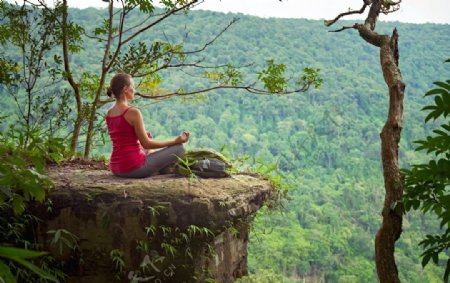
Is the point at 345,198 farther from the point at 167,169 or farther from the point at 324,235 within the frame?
the point at 167,169

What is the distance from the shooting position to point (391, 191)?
151 inches

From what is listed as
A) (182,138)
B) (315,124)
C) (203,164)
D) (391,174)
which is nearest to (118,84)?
(182,138)

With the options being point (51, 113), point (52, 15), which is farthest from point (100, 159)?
point (52, 15)

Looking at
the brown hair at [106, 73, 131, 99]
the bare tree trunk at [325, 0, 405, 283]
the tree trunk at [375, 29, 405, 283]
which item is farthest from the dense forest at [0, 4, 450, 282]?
the tree trunk at [375, 29, 405, 283]

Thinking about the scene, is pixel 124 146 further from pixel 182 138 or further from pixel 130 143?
pixel 182 138

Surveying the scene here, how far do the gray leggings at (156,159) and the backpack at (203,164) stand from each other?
0.08 metres

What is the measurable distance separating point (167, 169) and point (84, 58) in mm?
36601

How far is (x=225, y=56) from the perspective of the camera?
212 feet

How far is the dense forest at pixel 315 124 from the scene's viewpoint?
131 ft

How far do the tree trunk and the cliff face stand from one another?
1297mm

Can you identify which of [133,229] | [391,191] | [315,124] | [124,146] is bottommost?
[315,124]

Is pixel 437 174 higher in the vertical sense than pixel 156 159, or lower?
higher

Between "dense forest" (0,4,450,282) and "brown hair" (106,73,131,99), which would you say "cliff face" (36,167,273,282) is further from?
"dense forest" (0,4,450,282)

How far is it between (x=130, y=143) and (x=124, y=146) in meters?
0.06
